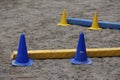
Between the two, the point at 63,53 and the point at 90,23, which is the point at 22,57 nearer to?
the point at 63,53

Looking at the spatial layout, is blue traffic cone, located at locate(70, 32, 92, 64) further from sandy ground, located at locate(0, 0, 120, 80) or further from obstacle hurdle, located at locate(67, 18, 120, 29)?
obstacle hurdle, located at locate(67, 18, 120, 29)

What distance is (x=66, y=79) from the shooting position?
4.29 metres

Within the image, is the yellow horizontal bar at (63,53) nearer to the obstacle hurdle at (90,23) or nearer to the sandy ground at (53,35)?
the sandy ground at (53,35)

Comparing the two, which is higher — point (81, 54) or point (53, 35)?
point (81, 54)

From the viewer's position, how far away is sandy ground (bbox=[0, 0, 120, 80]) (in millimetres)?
4512

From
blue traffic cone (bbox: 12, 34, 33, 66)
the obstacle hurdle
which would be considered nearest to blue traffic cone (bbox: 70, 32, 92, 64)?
blue traffic cone (bbox: 12, 34, 33, 66)

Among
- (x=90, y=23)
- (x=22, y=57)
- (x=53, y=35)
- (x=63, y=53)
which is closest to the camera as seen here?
(x=22, y=57)

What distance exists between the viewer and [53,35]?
6.66m

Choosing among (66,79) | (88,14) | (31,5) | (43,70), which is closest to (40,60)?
(43,70)

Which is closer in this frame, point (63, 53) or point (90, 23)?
point (63, 53)

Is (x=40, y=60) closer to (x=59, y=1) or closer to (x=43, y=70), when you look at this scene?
(x=43, y=70)

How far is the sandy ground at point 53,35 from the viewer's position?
451 cm

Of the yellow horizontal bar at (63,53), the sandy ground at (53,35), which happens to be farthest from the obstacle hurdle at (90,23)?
the yellow horizontal bar at (63,53)

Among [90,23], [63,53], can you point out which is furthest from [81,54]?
[90,23]
